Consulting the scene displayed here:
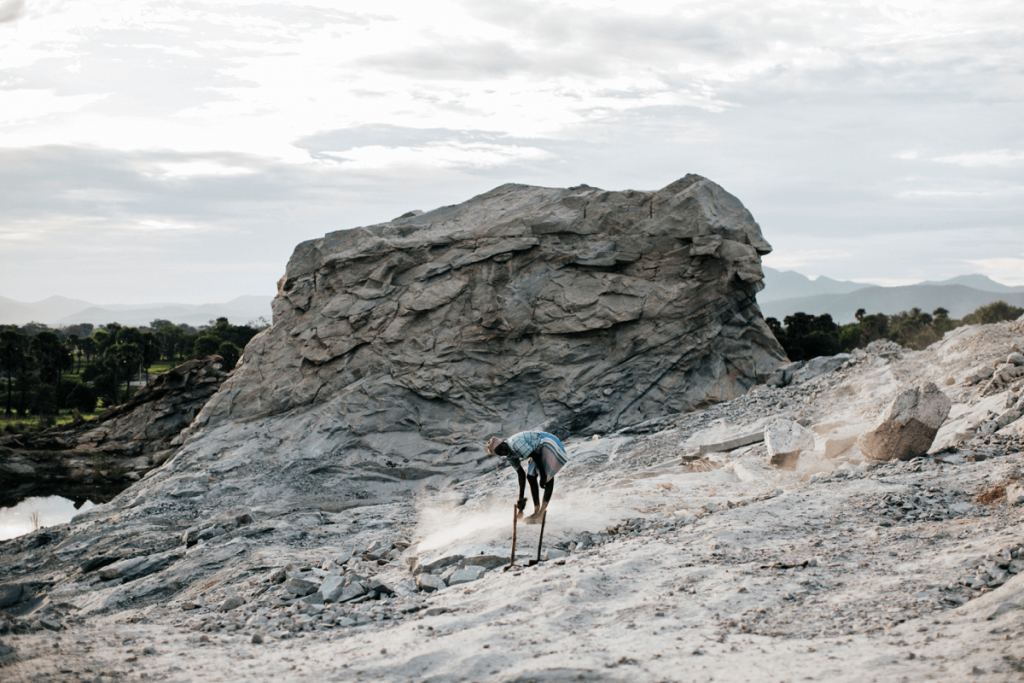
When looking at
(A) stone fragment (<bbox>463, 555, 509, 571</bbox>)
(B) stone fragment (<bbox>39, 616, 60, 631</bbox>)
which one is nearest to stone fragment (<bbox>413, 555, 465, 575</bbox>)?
(A) stone fragment (<bbox>463, 555, 509, 571</bbox>)

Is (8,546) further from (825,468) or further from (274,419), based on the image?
(825,468)

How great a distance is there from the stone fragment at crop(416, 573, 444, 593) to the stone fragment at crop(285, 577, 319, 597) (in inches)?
58.9

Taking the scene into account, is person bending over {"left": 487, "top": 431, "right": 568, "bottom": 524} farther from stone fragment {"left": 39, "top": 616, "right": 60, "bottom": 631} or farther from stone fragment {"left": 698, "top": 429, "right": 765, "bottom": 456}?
stone fragment {"left": 698, "top": 429, "right": 765, "bottom": 456}

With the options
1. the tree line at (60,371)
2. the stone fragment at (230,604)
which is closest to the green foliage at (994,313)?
the stone fragment at (230,604)

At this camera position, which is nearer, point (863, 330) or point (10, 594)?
point (10, 594)

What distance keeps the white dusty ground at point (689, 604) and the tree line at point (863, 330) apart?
94.5 ft

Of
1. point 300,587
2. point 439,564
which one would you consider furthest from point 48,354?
point 439,564

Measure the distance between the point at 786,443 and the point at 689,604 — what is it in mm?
7066

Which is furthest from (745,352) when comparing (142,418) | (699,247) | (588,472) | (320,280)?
(142,418)

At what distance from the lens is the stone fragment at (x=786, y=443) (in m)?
12.0

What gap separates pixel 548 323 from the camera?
24.2 m

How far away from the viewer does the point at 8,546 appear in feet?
56.9

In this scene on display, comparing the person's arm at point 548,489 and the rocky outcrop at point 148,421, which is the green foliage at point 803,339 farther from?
the person's arm at point 548,489

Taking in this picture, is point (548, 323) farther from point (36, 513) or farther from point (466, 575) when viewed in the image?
point (36, 513)
